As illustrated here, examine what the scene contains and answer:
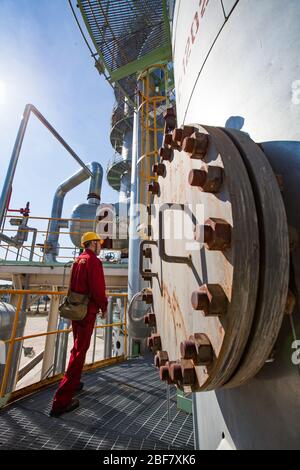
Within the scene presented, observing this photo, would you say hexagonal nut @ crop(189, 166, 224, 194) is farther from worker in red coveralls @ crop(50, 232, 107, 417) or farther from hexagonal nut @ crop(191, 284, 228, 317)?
worker in red coveralls @ crop(50, 232, 107, 417)

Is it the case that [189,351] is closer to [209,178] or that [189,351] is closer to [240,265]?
[240,265]

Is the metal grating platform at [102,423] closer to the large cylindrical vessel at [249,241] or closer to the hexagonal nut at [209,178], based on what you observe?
the large cylindrical vessel at [249,241]

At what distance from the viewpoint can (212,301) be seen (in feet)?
1.70

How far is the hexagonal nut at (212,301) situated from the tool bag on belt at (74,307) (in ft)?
6.51

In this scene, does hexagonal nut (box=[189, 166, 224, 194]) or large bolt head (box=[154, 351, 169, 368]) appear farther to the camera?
large bolt head (box=[154, 351, 169, 368])

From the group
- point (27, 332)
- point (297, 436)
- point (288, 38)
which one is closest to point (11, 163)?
point (288, 38)

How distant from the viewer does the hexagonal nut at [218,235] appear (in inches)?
20.7

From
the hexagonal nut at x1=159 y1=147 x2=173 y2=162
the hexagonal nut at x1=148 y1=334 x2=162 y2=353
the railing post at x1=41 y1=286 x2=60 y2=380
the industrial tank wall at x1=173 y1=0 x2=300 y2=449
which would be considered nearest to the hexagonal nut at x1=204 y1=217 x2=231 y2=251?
the industrial tank wall at x1=173 y1=0 x2=300 y2=449

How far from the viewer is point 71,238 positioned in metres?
9.73

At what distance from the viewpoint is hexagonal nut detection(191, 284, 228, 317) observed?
0.52m

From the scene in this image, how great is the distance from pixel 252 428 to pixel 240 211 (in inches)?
22.5

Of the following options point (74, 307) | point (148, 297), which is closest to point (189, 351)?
point (148, 297)

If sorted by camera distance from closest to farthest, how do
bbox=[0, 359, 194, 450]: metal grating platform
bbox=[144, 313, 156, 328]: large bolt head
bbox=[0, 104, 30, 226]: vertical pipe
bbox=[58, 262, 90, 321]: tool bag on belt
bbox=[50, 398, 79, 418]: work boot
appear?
bbox=[144, 313, 156, 328]: large bolt head → bbox=[0, 359, 194, 450]: metal grating platform → bbox=[50, 398, 79, 418]: work boot → bbox=[58, 262, 90, 321]: tool bag on belt → bbox=[0, 104, 30, 226]: vertical pipe

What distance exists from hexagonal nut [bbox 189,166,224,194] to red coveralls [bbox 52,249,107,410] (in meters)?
1.96
